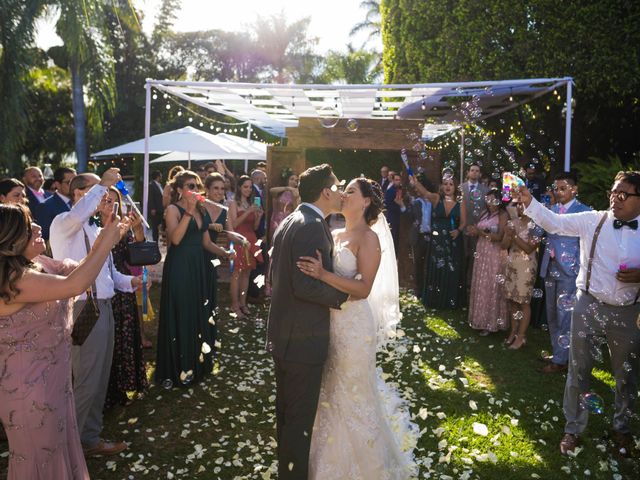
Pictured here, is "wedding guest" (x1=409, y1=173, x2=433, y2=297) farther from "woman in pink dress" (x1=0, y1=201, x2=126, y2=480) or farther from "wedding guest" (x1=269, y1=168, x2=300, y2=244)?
"woman in pink dress" (x1=0, y1=201, x2=126, y2=480)

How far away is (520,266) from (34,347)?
238 inches

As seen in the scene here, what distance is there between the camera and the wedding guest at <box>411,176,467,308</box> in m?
9.53

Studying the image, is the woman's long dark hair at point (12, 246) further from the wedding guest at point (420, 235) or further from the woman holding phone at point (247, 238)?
the wedding guest at point (420, 235)

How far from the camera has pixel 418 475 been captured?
4.16 m

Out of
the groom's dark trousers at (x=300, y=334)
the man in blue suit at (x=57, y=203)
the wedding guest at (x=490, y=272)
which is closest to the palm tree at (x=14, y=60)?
the man in blue suit at (x=57, y=203)

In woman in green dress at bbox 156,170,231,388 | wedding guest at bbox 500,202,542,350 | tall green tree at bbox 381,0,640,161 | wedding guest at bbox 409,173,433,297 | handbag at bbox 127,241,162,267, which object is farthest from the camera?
tall green tree at bbox 381,0,640,161

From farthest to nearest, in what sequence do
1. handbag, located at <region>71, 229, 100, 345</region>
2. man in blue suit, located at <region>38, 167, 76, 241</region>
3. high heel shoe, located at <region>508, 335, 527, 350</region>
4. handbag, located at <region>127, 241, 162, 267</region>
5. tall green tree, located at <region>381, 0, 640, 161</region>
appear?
tall green tree, located at <region>381, 0, 640, 161</region>
high heel shoe, located at <region>508, 335, 527, 350</region>
man in blue suit, located at <region>38, 167, 76, 241</region>
handbag, located at <region>127, 241, 162, 267</region>
handbag, located at <region>71, 229, 100, 345</region>

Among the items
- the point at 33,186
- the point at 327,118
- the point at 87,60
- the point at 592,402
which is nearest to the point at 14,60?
the point at 87,60

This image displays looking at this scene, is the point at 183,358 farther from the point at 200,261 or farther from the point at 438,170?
the point at 438,170

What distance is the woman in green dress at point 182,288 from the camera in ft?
18.8

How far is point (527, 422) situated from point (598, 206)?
19.7 feet

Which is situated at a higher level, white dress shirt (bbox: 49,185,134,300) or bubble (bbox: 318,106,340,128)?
bubble (bbox: 318,106,340,128)

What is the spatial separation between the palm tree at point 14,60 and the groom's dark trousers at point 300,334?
526 inches

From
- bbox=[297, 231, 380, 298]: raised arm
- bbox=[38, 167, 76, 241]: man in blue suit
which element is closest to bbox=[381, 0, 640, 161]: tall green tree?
bbox=[38, 167, 76, 241]: man in blue suit
